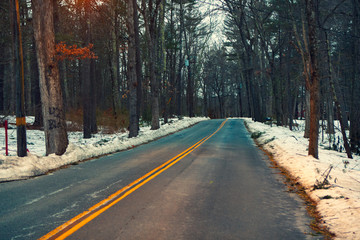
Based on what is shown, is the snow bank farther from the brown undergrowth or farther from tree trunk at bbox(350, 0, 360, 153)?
tree trunk at bbox(350, 0, 360, 153)

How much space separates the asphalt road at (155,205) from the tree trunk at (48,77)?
8.86ft

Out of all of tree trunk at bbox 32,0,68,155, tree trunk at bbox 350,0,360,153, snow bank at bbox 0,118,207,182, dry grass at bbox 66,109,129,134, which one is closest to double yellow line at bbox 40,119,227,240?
snow bank at bbox 0,118,207,182

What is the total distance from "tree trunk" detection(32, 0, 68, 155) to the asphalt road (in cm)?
270

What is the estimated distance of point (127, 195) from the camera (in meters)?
6.50

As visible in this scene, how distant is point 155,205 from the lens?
579cm

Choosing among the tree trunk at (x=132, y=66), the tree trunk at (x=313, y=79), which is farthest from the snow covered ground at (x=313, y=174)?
the tree trunk at (x=132, y=66)

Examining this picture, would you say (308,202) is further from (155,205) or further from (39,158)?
(39,158)

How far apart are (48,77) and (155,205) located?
804 cm

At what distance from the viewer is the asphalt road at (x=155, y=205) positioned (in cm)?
450

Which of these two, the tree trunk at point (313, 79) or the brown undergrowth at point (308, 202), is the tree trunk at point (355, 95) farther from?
the brown undergrowth at point (308, 202)

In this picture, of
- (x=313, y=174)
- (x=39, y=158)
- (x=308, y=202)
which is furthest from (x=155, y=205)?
(x=39, y=158)

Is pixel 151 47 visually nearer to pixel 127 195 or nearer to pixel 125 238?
pixel 127 195

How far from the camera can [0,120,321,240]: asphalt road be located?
14.8 feet

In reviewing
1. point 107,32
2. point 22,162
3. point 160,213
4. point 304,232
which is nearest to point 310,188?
point 304,232
